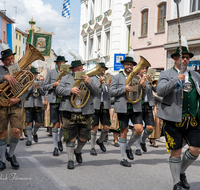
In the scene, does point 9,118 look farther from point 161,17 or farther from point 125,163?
point 161,17

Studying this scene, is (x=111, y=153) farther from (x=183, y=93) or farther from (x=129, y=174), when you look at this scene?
(x=183, y=93)

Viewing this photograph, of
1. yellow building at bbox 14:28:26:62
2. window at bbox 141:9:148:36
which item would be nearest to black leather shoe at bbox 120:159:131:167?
window at bbox 141:9:148:36

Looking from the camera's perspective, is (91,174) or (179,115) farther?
(91,174)

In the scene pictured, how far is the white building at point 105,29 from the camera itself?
78.5ft

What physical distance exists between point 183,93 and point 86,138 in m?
2.54

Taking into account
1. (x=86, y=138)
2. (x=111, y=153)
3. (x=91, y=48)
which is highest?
(x=91, y=48)

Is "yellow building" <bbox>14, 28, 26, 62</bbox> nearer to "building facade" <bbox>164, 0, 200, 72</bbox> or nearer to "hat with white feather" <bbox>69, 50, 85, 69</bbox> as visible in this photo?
"building facade" <bbox>164, 0, 200, 72</bbox>

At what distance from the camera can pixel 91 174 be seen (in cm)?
604

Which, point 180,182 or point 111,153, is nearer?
point 180,182

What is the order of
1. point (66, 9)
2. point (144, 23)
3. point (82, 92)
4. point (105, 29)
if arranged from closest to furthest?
point (82, 92), point (144, 23), point (105, 29), point (66, 9)

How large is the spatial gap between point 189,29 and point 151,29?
451 centimetres

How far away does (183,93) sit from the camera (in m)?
4.96

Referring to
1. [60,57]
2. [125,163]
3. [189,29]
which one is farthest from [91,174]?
[189,29]

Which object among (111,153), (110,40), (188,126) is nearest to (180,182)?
(188,126)
